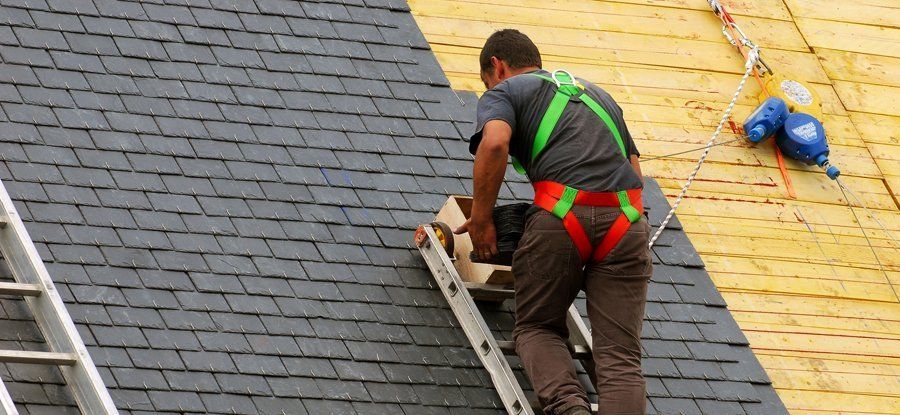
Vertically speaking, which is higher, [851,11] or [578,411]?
[851,11]

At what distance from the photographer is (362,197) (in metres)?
6.91

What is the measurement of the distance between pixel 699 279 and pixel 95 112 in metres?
2.82

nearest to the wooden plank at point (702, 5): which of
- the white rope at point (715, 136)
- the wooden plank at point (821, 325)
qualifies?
the white rope at point (715, 136)

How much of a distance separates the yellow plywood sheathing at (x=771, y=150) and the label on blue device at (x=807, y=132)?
199mm

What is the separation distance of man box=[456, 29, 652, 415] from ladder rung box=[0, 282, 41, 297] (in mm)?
1729

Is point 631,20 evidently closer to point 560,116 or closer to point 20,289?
point 560,116

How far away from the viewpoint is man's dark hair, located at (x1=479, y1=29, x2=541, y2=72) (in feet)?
21.6

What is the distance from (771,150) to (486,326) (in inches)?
133

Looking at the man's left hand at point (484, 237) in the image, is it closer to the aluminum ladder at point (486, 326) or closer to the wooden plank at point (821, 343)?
the aluminum ladder at point (486, 326)

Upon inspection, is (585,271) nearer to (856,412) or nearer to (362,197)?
(362,197)

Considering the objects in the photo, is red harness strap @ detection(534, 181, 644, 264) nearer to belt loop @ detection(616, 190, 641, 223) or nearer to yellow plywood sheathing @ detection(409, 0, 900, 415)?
belt loop @ detection(616, 190, 641, 223)

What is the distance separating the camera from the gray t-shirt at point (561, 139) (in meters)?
6.24

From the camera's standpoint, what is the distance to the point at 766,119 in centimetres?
902

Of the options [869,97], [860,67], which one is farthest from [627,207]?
[860,67]
